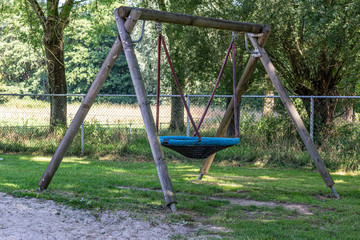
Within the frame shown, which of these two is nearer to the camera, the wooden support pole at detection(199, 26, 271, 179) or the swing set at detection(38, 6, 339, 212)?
the swing set at detection(38, 6, 339, 212)

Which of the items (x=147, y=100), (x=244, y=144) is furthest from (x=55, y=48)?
(x=147, y=100)

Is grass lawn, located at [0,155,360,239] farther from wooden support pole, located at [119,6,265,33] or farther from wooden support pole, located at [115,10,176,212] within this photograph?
wooden support pole, located at [119,6,265,33]

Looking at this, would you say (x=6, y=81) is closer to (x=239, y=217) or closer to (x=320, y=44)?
(x=320, y=44)

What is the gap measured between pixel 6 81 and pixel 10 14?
24986 mm

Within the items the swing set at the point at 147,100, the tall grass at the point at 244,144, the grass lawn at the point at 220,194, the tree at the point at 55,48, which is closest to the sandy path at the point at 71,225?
the grass lawn at the point at 220,194

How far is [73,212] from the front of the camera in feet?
15.6

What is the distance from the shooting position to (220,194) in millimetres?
6547

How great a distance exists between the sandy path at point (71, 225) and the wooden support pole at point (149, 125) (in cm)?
49

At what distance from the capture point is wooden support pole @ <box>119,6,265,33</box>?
539 centimetres

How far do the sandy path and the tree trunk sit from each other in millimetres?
8681

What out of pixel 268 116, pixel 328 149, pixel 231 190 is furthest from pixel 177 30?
pixel 231 190

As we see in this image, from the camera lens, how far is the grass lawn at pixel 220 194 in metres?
4.67

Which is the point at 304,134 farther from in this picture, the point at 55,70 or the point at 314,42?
the point at 55,70

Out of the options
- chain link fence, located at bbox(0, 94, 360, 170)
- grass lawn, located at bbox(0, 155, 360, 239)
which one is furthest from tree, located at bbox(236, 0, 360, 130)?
grass lawn, located at bbox(0, 155, 360, 239)
